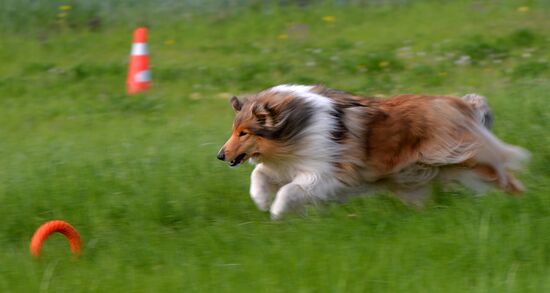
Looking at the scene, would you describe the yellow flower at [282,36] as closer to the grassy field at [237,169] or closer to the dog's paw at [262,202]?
the grassy field at [237,169]

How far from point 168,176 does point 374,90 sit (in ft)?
16.1

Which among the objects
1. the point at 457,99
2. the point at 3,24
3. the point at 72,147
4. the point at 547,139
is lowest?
the point at 3,24

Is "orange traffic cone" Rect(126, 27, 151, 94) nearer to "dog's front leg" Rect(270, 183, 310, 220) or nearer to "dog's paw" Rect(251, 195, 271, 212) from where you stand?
"dog's paw" Rect(251, 195, 271, 212)

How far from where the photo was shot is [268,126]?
7.07 m

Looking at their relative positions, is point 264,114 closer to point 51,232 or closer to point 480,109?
point 480,109

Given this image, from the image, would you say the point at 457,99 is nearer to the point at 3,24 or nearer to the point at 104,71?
the point at 104,71

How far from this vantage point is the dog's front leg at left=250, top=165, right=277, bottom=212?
7.16 meters

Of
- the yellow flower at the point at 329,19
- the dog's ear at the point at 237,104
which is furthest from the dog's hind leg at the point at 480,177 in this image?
the yellow flower at the point at 329,19

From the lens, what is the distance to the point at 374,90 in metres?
12.1

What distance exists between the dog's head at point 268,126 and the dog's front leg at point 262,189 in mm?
238

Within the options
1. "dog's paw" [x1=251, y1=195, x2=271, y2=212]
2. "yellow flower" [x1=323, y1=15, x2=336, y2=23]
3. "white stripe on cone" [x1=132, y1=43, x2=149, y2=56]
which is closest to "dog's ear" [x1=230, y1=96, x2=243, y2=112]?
"dog's paw" [x1=251, y1=195, x2=271, y2=212]

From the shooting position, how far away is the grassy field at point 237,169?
5727 millimetres

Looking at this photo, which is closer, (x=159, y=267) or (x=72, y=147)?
(x=159, y=267)

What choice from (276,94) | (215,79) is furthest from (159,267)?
(215,79)
